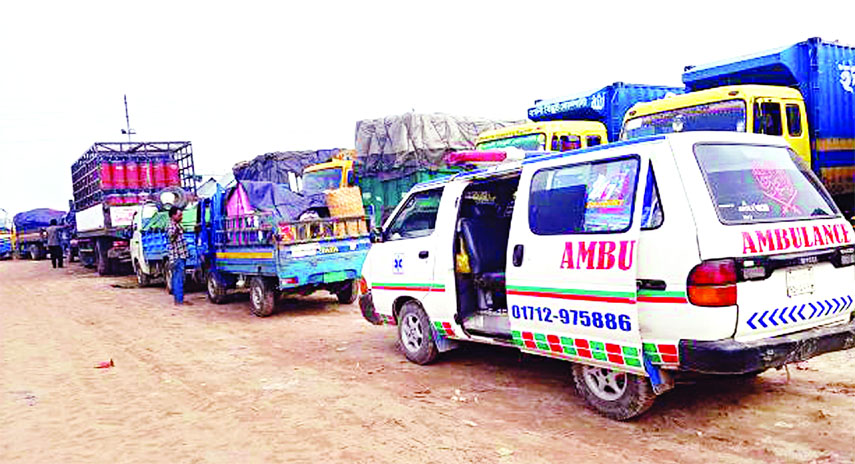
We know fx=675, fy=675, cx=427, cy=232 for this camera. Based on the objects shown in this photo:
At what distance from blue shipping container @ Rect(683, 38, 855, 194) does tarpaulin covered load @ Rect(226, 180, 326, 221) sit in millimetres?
7185

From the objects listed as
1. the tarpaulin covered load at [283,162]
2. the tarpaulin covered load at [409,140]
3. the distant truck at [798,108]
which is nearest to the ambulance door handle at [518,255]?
the distant truck at [798,108]

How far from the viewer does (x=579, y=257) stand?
4.55 metres

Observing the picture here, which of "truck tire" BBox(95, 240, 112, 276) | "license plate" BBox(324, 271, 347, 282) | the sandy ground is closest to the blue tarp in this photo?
"license plate" BBox(324, 271, 347, 282)

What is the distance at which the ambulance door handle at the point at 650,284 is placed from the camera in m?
4.06

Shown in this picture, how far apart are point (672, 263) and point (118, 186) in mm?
19905

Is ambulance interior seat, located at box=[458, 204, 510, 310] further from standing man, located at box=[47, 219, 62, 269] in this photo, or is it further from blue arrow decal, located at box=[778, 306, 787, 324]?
standing man, located at box=[47, 219, 62, 269]

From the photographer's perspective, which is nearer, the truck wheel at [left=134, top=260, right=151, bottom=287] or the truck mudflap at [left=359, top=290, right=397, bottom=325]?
the truck mudflap at [left=359, top=290, right=397, bottom=325]

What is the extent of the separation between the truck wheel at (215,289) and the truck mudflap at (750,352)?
10.1 m

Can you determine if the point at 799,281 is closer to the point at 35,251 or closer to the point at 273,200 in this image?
the point at 273,200

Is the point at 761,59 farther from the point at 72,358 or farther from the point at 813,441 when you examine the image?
the point at 72,358

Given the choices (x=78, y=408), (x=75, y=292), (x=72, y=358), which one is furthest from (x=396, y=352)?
(x=75, y=292)

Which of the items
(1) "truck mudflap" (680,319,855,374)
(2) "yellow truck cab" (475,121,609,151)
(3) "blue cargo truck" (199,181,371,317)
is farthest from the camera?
(2) "yellow truck cab" (475,121,609,151)

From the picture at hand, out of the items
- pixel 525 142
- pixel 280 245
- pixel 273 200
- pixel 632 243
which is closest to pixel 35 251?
pixel 273 200

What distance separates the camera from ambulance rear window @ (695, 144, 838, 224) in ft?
13.5
